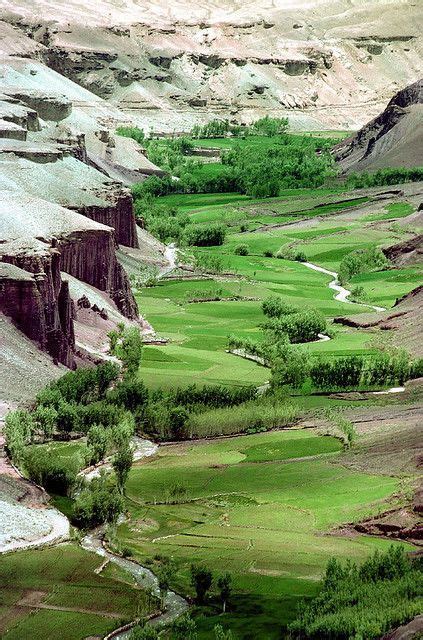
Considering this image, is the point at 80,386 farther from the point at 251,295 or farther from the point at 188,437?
the point at 251,295

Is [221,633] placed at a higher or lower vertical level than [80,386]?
higher

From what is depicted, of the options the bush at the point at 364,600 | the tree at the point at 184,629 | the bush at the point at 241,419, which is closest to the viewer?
the bush at the point at 364,600

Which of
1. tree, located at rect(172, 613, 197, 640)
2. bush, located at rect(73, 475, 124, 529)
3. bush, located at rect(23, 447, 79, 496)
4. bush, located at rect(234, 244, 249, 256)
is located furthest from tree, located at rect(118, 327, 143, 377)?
bush, located at rect(234, 244, 249, 256)

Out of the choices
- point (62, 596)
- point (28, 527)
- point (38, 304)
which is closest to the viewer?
point (62, 596)

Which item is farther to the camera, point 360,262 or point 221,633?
point 360,262

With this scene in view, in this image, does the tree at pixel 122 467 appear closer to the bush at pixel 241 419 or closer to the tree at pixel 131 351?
the bush at pixel 241 419

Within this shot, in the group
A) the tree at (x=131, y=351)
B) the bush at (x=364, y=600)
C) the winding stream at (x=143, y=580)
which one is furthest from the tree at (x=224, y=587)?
the tree at (x=131, y=351)

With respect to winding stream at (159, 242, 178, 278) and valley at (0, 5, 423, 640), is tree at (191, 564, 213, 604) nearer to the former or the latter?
valley at (0, 5, 423, 640)

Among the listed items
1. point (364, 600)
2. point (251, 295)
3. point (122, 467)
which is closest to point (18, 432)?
point (122, 467)
